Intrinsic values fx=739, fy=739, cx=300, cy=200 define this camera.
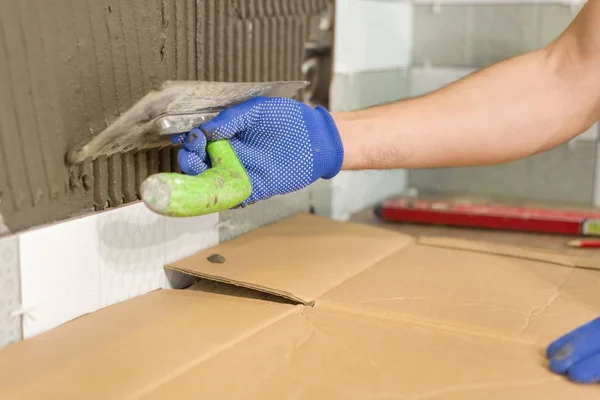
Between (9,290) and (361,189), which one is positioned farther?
(361,189)

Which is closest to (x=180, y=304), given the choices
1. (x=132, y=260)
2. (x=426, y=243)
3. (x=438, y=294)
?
(x=132, y=260)

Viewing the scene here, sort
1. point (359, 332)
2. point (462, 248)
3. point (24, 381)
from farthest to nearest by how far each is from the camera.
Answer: point (462, 248)
point (359, 332)
point (24, 381)

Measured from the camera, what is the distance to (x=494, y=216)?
155cm

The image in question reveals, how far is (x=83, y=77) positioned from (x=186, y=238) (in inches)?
12.8

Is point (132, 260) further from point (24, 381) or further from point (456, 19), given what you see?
point (456, 19)

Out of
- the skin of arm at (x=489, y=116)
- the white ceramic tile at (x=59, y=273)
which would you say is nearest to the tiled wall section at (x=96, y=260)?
the white ceramic tile at (x=59, y=273)

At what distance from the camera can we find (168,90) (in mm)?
851

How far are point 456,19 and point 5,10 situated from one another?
1.25 metres

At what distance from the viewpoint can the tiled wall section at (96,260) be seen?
89cm

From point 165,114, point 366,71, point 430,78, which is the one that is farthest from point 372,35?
point 165,114

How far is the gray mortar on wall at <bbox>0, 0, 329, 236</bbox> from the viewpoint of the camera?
842 millimetres

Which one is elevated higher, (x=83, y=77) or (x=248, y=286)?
(x=83, y=77)

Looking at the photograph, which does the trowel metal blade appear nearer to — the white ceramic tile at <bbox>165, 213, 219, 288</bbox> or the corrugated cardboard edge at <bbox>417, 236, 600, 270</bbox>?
the white ceramic tile at <bbox>165, 213, 219, 288</bbox>

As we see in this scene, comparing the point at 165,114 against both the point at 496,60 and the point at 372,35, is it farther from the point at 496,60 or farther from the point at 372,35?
the point at 496,60
